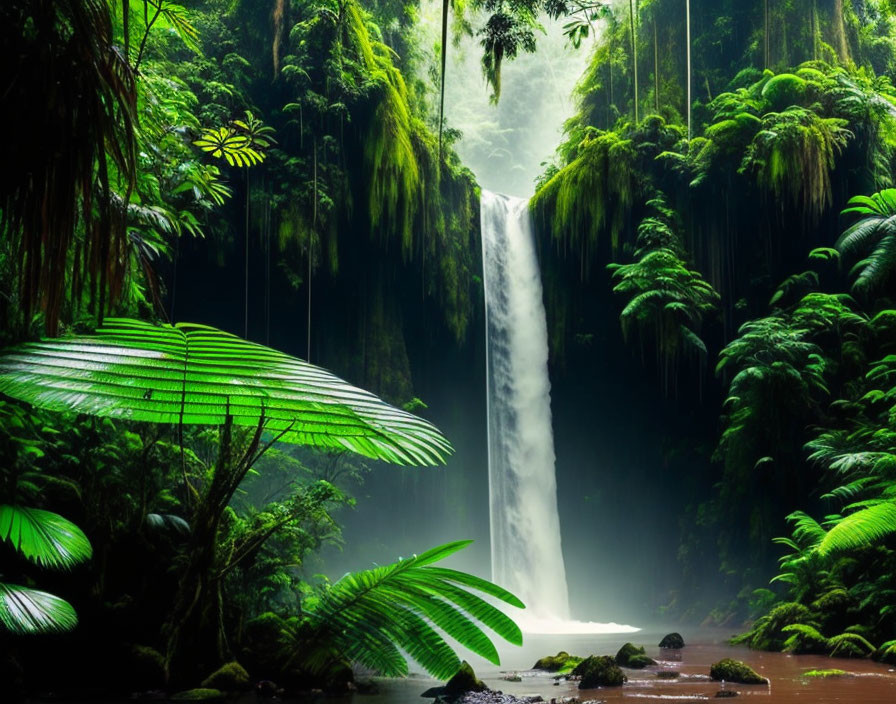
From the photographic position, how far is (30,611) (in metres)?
3.12

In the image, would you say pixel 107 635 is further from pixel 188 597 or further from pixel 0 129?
pixel 0 129

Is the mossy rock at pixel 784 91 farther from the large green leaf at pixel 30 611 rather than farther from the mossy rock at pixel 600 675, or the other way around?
the large green leaf at pixel 30 611

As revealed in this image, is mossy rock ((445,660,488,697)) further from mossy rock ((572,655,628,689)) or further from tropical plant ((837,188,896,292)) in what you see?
tropical plant ((837,188,896,292))

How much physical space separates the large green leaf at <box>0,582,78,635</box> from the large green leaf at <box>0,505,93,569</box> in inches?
6.3

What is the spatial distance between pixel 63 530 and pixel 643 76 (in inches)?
591

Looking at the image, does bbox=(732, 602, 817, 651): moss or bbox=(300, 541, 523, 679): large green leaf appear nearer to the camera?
bbox=(300, 541, 523, 679): large green leaf

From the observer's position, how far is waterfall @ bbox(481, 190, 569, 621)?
13.5 m

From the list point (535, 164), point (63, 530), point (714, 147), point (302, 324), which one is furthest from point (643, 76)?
point (535, 164)

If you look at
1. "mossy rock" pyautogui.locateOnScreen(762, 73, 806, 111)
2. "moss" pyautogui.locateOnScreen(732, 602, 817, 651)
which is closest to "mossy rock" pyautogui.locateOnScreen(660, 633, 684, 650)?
"moss" pyautogui.locateOnScreen(732, 602, 817, 651)

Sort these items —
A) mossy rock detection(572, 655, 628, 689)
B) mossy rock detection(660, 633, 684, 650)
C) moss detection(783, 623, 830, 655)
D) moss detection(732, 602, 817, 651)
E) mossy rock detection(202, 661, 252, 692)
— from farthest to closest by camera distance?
1. mossy rock detection(660, 633, 684, 650)
2. moss detection(732, 602, 817, 651)
3. moss detection(783, 623, 830, 655)
4. mossy rock detection(572, 655, 628, 689)
5. mossy rock detection(202, 661, 252, 692)

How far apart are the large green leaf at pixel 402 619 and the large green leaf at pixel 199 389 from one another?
29.4 inches

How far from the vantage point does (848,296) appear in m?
10.8

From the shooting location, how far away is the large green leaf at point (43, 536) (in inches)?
129

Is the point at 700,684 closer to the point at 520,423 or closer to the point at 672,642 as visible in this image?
the point at 672,642
